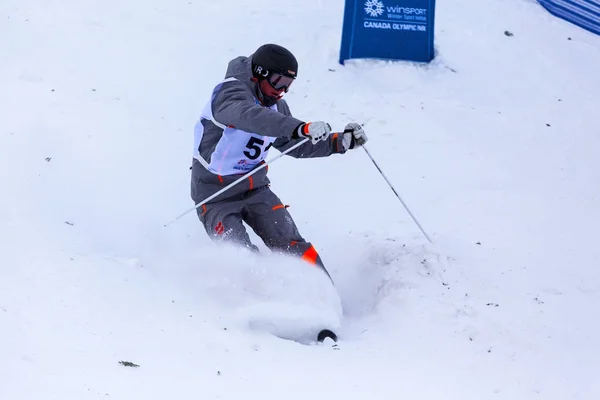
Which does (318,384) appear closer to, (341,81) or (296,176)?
(296,176)

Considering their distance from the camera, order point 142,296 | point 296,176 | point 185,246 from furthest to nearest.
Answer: point 296,176 < point 185,246 < point 142,296

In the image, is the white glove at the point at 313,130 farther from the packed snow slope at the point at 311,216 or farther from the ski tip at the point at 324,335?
the ski tip at the point at 324,335

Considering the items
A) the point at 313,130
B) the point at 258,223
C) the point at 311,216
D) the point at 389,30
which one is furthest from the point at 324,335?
the point at 389,30

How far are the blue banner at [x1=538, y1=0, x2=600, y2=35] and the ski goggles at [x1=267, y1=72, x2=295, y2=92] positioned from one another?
219 inches

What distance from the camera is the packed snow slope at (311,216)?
3.91 metres

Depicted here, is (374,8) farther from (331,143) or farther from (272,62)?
(272,62)

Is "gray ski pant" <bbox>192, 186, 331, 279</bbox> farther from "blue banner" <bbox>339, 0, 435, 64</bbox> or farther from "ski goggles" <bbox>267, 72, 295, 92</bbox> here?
"blue banner" <bbox>339, 0, 435, 64</bbox>

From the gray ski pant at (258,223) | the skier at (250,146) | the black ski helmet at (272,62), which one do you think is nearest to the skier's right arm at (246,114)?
the skier at (250,146)

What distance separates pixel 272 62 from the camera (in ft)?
15.6

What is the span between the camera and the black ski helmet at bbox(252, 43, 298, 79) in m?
4.74

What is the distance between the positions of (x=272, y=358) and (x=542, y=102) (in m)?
4.86

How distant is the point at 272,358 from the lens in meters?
4.00

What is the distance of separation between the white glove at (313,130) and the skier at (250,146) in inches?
1.3

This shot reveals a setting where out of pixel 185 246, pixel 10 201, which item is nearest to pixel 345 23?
pixel 185 246
